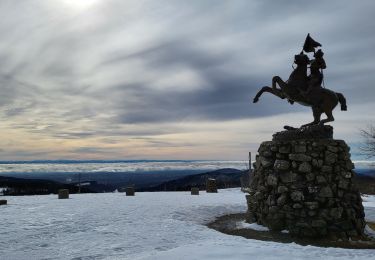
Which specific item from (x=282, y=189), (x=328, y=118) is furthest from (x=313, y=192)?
(x=328, y=118)

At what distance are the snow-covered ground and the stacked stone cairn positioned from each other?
213cm

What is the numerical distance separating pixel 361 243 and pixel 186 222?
215 inches

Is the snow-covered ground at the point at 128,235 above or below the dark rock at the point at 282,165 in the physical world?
below

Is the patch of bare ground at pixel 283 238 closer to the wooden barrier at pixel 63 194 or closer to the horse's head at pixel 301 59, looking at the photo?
the horse's head at pixel 301 59

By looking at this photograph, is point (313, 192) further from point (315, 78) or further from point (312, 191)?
point (315, 78)

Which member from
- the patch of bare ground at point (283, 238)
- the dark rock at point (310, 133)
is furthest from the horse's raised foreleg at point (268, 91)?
the patch of bare ground at point (283, 238)

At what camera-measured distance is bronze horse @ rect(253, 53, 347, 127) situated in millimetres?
14008

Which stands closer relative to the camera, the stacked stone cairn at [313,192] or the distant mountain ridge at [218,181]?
the stacked stone cairn at [313,192]

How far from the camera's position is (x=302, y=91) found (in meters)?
14.0

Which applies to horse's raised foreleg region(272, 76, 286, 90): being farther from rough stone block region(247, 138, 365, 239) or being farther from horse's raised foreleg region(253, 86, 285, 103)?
rough stone block region(247, 138, 365, 239)

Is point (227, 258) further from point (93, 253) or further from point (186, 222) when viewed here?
point (186, 222)

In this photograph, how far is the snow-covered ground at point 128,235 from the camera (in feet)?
32.1

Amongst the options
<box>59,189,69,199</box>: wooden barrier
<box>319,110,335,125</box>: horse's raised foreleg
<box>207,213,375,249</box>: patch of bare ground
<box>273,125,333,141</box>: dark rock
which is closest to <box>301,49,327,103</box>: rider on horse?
<box>319,110,335,125</box>: horse's raised foreleg

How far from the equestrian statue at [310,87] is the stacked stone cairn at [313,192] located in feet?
3.82
